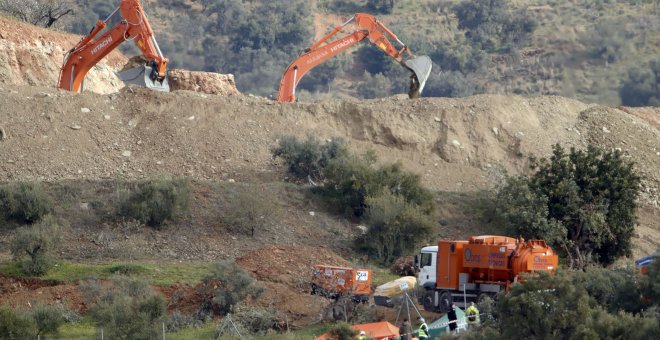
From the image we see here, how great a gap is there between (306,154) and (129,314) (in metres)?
15.7

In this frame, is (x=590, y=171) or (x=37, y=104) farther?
(x=37, y=104)

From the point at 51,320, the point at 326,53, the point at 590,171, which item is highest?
the point at 326,53

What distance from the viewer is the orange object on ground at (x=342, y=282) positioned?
1249 inches

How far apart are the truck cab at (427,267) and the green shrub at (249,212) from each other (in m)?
7.07

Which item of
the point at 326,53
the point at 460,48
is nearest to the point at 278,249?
the point at 326,53

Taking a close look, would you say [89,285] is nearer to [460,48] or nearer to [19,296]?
[19,296]

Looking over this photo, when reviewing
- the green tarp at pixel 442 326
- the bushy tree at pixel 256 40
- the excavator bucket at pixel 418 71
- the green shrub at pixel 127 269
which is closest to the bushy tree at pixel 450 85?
the bushy tree at pixel 256 40

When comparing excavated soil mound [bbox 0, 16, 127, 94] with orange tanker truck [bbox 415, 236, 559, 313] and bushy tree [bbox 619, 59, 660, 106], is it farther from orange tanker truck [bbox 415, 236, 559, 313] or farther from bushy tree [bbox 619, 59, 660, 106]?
bushy tree [bbox 619, 59, 660, 106]

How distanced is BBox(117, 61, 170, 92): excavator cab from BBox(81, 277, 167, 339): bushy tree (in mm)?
15261

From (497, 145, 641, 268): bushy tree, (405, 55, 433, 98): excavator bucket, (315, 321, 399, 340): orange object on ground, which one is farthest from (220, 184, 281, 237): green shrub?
(315, 321, 399, 340): orange object on ground

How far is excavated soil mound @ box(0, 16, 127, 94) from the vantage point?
48844 millimetres

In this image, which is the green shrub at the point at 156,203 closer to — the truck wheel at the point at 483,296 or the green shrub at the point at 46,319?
the green shrub at the point at 46,319

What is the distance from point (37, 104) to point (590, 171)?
18254mm

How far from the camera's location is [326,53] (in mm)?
49688
